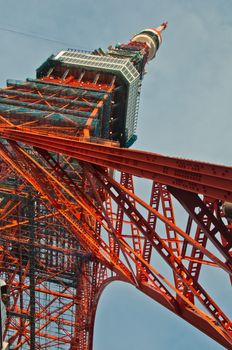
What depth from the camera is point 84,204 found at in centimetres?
2411

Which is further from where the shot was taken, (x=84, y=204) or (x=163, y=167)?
(x=84, y=204)

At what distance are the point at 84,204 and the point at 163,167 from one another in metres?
11.7

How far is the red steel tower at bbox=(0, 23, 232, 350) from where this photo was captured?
13500 millimetres

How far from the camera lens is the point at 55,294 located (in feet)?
140

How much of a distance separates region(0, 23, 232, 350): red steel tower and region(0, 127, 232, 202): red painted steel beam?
4cm

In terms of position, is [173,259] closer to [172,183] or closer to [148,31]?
[172,183]

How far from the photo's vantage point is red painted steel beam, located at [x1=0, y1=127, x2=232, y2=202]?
1068 centimetres

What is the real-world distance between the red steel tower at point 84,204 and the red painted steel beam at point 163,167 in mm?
35

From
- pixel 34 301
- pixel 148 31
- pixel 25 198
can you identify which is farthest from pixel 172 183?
pixel 148 31

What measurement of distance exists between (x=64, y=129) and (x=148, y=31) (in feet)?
232

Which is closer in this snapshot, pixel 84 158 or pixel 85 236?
pixel 84 158

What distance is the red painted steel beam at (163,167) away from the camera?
10679 millimetres

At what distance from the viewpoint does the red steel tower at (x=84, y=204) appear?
44.3ft

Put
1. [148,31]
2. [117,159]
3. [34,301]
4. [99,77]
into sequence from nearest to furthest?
[117,159], [34,301], [99,77], [148,31]
